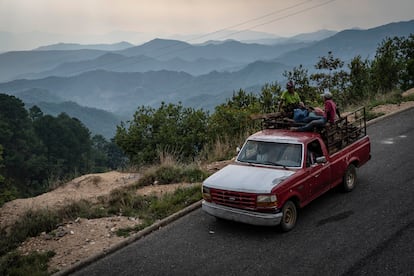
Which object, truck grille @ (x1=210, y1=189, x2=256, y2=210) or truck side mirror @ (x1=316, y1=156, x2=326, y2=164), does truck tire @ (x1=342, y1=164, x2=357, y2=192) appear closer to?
truck side mirror @ (x1=316, y1=156, x2=326, y2=164)

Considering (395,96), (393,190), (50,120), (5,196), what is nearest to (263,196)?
(393,190)

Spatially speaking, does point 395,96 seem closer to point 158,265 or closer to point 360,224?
point 360,224

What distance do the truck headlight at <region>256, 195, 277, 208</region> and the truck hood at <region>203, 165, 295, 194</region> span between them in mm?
99

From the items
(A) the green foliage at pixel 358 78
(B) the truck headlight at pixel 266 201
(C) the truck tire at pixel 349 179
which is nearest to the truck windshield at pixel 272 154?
(B) the truck headlight at pixel 266 201

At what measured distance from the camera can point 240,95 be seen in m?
27.5

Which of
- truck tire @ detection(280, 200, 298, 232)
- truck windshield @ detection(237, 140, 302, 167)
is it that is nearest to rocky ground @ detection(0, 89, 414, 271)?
truck windshield @ detection(237, 140, 302, 167)

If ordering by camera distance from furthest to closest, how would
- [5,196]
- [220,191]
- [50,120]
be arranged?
[50,120], [5,196], [220,191]

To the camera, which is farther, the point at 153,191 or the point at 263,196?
the point at 153,191

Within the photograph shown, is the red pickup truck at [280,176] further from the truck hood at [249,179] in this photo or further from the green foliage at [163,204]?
the green foliage at [163,204]

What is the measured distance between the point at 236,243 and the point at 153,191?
417cm

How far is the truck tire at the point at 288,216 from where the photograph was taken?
7.78 metres

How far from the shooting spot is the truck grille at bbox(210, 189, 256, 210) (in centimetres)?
761

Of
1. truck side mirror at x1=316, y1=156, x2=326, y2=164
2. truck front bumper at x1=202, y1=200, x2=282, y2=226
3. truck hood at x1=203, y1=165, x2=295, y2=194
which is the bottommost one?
truck front bumper at x1=202, y1=200, x2=282, y2=226

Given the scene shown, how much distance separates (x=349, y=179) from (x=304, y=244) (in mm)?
3064
